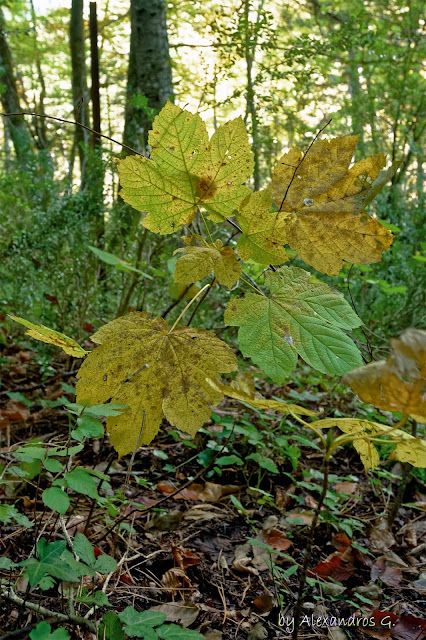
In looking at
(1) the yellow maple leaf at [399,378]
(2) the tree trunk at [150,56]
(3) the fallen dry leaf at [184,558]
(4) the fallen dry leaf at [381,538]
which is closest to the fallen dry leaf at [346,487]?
(4) the fallen dry leaf at [381,538]

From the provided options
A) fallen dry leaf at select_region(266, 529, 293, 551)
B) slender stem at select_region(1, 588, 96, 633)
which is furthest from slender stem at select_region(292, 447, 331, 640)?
fallen dry leaf at select_region(266, 529, 293, 551)

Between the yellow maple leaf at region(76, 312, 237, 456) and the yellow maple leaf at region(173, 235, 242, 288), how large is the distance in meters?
0.11

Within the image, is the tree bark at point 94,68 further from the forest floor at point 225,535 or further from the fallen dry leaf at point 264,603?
the fallen dry leaf at point 264,603

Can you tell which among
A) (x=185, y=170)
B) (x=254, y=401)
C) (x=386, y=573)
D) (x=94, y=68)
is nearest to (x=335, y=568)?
(x=386, y=573)

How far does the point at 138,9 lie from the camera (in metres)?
4.07

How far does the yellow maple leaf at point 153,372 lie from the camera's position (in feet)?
2.66

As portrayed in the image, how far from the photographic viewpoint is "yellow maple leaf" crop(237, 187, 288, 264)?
0.85 metres

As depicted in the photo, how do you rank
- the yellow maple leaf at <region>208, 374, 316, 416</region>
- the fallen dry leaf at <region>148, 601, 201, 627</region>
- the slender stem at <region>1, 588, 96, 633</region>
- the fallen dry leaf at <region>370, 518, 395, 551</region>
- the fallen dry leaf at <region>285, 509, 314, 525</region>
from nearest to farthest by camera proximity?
the yellow maple leaf at <region>208, 374, 316, 416</region> < the slender stem at <region>1, 588, 96, 633</region> < the fallen dry leaf at <region>148, 601, 201, 627</region> < the fallen dry leaf at <region>285, 509, 314, 525</region> < the fallen dry leaf at <region>370, 518, 395, 551</region>

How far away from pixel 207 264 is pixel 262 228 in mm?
127

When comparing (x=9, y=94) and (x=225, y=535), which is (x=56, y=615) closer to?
(x=225, y=535)

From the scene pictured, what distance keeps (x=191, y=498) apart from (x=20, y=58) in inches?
520

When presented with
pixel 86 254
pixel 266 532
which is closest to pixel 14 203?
pixel 86 254

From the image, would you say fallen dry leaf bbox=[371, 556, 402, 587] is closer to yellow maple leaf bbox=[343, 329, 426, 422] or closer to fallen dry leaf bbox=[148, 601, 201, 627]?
fallen dry leaf bbox=[148, 601, 201, 627]

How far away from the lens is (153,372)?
0.84 metres
